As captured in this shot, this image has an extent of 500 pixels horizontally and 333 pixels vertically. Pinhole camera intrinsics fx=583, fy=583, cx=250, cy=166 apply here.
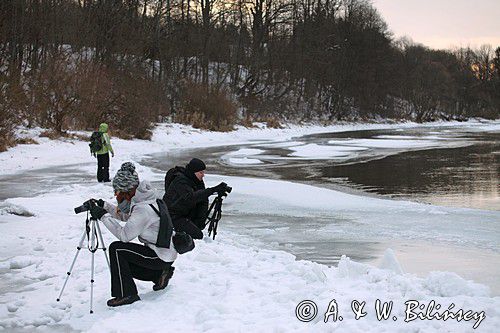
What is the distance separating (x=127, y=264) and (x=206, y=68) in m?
46.9

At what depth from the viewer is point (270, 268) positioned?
6.85 meters

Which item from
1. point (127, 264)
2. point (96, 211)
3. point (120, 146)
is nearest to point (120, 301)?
point (127, 264)

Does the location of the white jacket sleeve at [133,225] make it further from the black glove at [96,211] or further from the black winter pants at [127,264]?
the black winter pants at [127,264]

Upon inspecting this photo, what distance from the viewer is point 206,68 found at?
51500 mm

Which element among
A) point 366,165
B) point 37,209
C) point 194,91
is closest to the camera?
point 37,209

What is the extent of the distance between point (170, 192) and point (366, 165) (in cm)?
1555

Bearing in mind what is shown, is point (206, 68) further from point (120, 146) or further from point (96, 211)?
point (96, 211)

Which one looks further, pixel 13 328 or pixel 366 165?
pixel 366 165

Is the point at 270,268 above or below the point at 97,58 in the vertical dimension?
below

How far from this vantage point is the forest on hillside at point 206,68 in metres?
27.7

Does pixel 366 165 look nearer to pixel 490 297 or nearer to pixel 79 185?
pixel 79 185

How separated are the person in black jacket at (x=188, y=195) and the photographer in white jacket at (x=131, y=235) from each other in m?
1.34

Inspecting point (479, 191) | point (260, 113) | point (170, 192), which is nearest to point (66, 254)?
point (170, 192)

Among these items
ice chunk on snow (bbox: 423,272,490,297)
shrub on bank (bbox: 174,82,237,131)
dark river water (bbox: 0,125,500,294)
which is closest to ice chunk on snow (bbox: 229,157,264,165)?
dark river water (bbox: 0,125,500,294)
